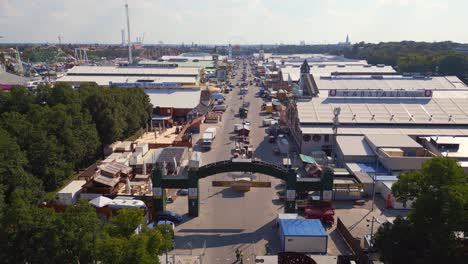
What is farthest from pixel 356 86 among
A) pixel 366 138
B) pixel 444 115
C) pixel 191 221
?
pixel 191 221

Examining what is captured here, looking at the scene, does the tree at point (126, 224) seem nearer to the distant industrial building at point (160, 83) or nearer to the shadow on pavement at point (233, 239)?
the shadow on pavement at point (233, 239)

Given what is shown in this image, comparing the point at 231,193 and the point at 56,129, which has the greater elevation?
the point at 56,129

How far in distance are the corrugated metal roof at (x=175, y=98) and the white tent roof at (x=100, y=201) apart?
99.6ft

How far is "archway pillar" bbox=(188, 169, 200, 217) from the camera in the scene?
2530 centimetres

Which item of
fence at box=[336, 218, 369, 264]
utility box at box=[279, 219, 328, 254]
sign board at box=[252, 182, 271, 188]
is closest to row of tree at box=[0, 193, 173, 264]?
utility box at box=[279, 219, 328, 254]

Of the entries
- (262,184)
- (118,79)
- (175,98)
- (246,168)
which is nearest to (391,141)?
(262,184)

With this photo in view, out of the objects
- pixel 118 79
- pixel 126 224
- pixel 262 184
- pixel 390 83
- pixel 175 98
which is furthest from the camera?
pixel 118 79

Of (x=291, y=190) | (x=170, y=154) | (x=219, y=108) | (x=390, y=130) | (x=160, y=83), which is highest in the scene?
(x=160, y=83)

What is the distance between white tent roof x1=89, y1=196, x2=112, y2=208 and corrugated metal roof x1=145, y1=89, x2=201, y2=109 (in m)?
30.4

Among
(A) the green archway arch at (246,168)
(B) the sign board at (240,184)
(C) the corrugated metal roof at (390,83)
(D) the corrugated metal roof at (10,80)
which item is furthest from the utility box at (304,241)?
(D) the corrugated metal roof at (10,80)

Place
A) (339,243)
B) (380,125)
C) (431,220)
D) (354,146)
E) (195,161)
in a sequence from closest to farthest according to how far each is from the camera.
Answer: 1. (431,220)
2. (339,243)
3. (195,161)
4. (354,146)
5. (380,125)

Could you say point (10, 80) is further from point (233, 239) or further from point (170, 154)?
point (233, 239)

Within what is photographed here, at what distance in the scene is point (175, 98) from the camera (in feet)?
194

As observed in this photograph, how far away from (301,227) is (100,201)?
13.8 m
